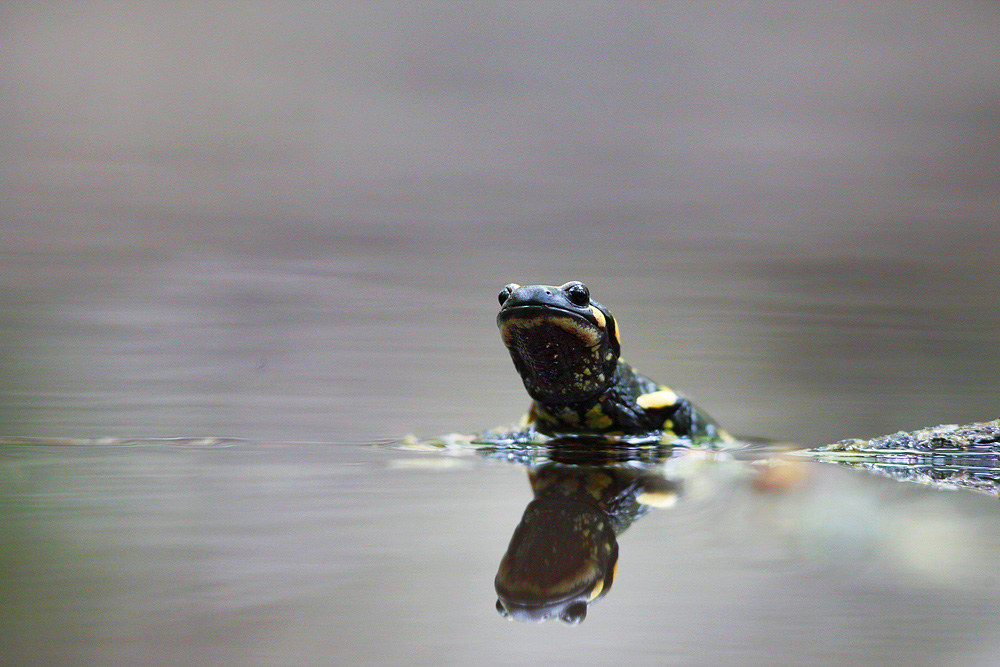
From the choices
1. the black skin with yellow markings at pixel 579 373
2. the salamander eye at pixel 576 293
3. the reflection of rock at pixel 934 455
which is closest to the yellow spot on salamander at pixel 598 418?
the black skin with yellow markings at pixel 579 373

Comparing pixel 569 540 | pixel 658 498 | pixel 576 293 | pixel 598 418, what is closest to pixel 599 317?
pixel 576 293

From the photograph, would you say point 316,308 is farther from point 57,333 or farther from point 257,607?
point 257,607

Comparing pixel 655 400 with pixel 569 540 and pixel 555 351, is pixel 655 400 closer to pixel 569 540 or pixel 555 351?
pixel 555 351

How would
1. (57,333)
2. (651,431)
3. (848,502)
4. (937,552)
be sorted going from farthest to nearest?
(57,333), (651,431), (848,502), (937,552)

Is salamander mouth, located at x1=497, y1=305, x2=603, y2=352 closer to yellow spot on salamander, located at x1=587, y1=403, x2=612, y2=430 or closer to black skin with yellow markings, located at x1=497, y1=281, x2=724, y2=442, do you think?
black skin with yellow markings, located at x1=497, y1=281, x2=724, y2=442

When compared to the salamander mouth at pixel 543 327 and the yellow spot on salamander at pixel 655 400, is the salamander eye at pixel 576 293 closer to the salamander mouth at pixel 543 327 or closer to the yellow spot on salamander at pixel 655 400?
the salamander mouth at pixel 543 327

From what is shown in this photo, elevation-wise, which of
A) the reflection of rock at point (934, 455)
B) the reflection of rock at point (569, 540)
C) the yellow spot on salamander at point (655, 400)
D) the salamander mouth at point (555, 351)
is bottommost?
the reflection of rock at point (569, 540)

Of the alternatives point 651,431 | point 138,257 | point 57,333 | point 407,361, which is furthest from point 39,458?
point 138,257
